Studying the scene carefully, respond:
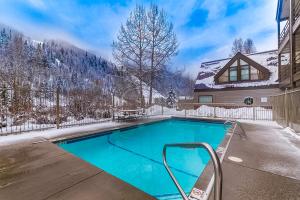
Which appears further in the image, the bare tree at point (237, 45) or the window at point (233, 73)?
the bare tree at point (237, 45)

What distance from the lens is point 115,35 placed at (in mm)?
16266

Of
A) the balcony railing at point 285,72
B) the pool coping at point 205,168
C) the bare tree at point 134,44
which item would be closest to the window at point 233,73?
the balcony railing at point 285,72

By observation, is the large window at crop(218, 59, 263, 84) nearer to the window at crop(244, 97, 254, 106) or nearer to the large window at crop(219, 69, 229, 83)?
the large window at crop(219, 69, 229, 83)

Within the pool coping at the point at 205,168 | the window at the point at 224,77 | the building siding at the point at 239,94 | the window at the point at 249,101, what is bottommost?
the pool coping at the point at 205,168

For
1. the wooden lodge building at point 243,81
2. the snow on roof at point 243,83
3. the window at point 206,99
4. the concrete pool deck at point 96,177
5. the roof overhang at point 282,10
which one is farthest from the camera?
the window at point 206,99

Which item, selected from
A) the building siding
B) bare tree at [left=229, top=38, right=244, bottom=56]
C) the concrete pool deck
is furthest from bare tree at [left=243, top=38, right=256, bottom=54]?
the concrete pool deck

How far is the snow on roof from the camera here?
1534 centimetres

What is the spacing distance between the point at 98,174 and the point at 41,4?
1410 cm

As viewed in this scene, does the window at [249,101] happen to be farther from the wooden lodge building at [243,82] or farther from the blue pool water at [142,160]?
the blue pool water at [142,160]

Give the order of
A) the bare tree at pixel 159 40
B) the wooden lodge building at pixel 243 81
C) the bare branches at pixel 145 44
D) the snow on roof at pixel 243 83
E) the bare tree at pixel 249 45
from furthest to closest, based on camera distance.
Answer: the bare tree at pixel 249 45, the bare tree at pixel 159 40, the bare branches at pixel 145 44, the snow on roof at pixel 243 83, the wooden lodge building at pixel 243 81

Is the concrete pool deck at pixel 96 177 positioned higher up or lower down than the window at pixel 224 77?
lower down

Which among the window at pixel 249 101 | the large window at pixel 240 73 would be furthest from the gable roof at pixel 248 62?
the window at pixel 249 101

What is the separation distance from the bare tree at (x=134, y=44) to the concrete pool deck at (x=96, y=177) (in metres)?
12.4

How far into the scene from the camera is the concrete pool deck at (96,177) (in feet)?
6.21
